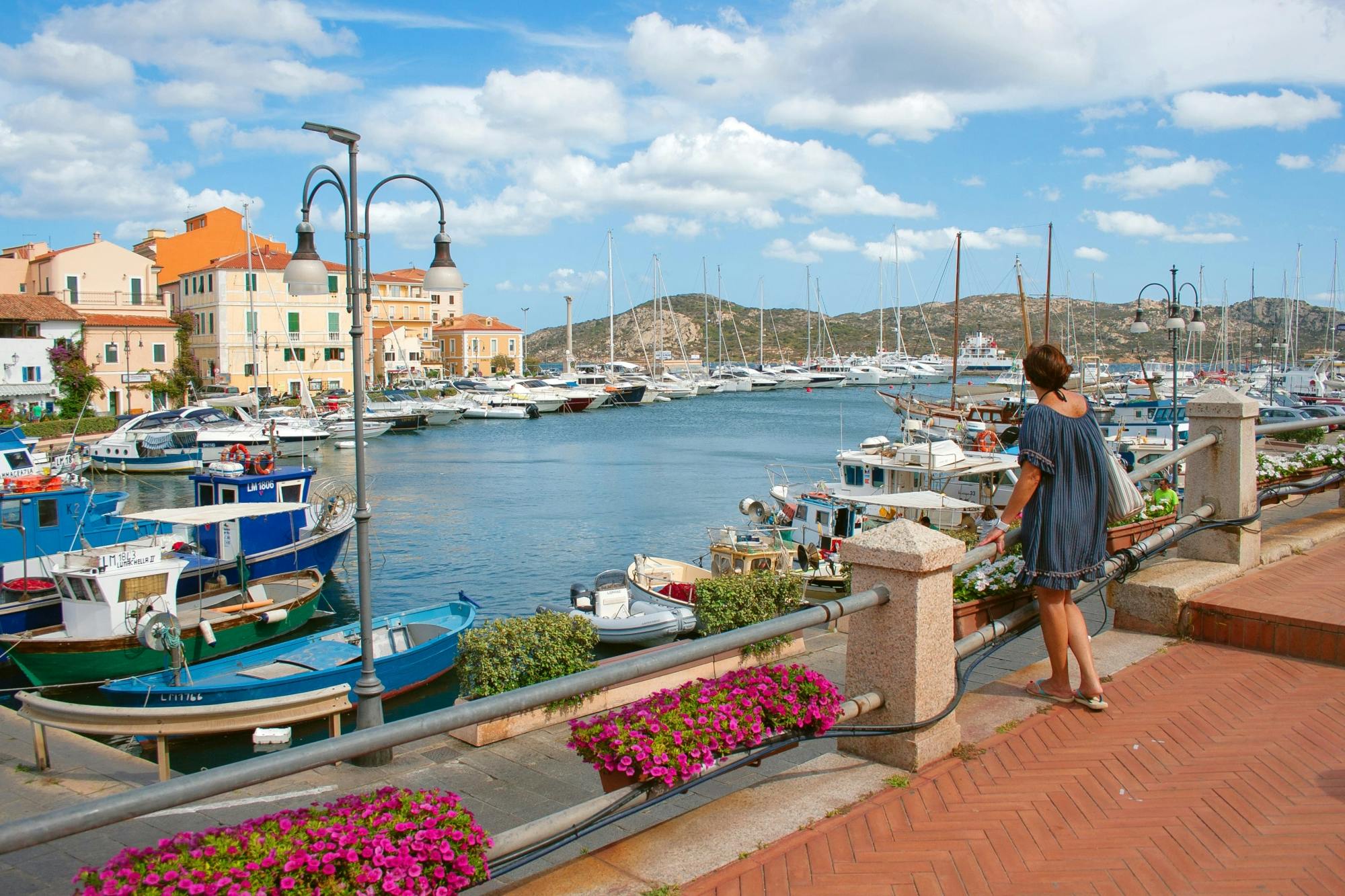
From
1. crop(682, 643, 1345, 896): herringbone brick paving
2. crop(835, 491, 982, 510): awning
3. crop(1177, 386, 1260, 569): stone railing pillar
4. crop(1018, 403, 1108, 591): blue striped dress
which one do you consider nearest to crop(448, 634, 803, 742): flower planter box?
crop(1018, 403, 1108, 591): blue striped dress

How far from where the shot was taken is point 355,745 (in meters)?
3.36

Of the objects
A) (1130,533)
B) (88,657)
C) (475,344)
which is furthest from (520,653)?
(475,344)

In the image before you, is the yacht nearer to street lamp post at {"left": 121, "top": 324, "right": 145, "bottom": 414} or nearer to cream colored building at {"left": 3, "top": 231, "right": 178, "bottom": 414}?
cream colored building at {"left": 3, "top": 231, "right": 178, "bottom": 414}

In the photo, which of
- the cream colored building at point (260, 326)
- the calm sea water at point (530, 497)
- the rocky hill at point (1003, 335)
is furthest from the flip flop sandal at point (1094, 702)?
the rocky hill at point (1003, 335)

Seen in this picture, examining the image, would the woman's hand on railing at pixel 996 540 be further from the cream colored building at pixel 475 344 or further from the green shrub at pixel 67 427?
the cream colored building at pixel 475 344

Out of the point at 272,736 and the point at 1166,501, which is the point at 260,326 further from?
the point at 1166,501

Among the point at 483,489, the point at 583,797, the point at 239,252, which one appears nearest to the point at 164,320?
the point at 239,252

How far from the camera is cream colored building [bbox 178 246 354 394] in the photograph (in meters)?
71.6

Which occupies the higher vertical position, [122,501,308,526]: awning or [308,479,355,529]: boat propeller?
[122,501,308,526]: awning

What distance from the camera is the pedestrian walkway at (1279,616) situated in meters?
6.68

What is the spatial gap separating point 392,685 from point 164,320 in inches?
2468

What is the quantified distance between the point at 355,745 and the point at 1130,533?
588cm

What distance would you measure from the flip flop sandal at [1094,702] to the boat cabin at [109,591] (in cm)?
1630

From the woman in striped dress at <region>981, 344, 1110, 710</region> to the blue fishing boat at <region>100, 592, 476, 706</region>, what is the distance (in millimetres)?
11639
